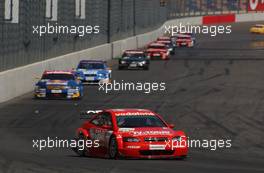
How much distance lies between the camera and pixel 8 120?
30.9 metres

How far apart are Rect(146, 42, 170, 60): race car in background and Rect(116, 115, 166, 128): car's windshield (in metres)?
51.2

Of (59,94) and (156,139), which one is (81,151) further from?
(59,94)

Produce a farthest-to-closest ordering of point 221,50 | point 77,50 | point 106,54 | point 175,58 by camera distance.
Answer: point 221,50 < point 175,58 < point 106,54 < point 77,50

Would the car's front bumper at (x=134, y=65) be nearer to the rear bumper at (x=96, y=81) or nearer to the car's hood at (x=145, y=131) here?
the rear bumper at (x=96, y=81)

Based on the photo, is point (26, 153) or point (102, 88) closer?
point (26, 153)

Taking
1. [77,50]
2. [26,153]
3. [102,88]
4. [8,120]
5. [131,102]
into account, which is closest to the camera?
[26,153]

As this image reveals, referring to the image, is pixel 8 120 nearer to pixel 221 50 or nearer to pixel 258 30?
pixel 221 50

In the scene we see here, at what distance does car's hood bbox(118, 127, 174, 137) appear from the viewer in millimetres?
19766

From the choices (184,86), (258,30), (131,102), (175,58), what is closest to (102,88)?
(184,86)

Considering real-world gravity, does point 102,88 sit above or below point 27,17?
below

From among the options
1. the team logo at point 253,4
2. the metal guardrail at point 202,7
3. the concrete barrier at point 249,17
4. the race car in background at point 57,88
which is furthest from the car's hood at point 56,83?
the team logo at point 253,4

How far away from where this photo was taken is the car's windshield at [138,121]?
800 inches

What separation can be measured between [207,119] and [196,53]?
52484 mm

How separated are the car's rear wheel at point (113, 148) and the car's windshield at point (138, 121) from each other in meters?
0.43
